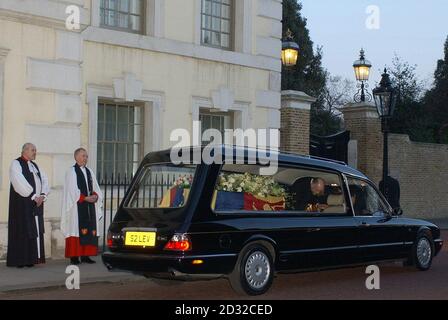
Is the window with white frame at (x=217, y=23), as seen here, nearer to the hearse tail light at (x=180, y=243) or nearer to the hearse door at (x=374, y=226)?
the hearse door at (x=374, y=226)

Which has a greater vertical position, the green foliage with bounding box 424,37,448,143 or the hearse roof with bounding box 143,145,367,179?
the green foliage with bounding box 424,37,448,143

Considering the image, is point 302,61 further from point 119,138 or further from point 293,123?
point 119,138

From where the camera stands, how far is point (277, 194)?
33.2ft

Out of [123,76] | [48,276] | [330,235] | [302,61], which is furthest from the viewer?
[302,61]

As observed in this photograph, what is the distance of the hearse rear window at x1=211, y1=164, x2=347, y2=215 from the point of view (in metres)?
9.38

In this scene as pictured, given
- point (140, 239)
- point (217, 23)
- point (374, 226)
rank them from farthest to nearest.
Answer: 1. point (217, 23)
2. point (374, 226)
3. point (140, 239)

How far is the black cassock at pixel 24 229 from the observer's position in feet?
38.1

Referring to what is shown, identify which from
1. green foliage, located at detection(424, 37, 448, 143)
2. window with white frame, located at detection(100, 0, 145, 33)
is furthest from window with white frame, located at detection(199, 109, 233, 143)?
green foliage, located at detection(424, 37, 448, 143)

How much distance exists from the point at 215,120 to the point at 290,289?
24.3 feet

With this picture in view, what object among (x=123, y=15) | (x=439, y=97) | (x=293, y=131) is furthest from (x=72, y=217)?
(x=439, y=97)

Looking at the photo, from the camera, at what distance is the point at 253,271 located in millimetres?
9242

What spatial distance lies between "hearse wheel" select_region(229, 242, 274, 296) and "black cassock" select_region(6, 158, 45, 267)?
13.4 feet

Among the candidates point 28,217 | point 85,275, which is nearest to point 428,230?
point 85,275

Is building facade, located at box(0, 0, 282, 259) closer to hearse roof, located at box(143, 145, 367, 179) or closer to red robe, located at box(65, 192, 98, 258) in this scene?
red robe, located at box(65, 192, 98, 258)
